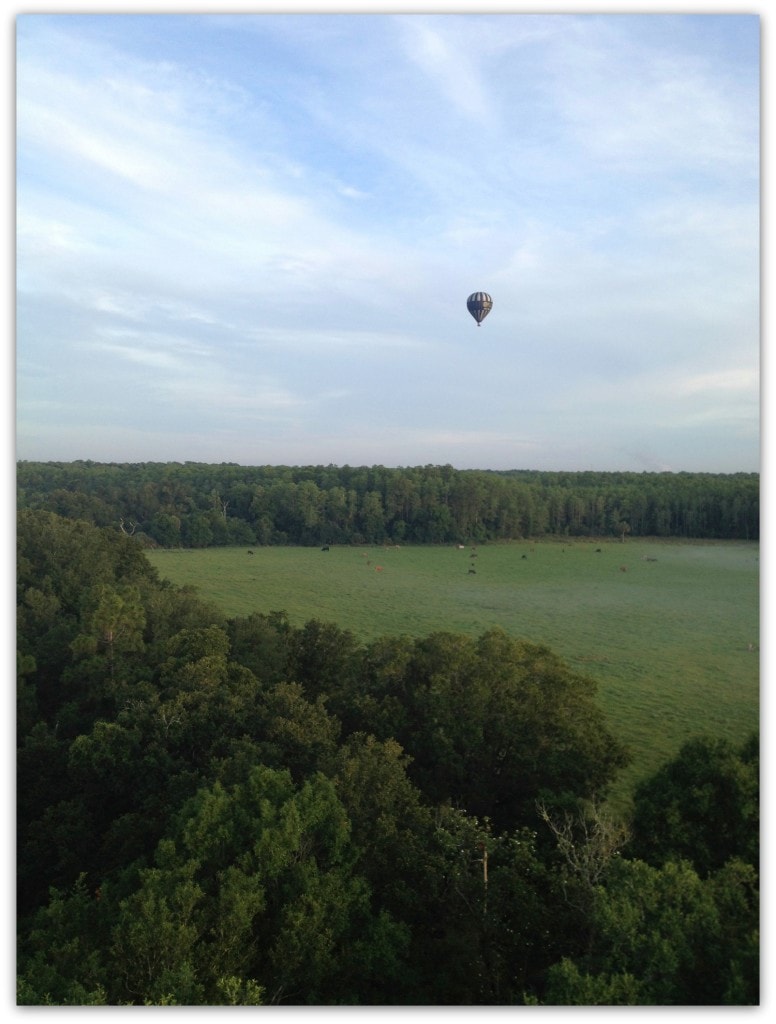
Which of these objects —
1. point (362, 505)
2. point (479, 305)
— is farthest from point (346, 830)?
point (362, 505)

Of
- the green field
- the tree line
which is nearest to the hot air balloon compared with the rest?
the green field

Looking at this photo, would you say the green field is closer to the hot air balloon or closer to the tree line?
the tree line

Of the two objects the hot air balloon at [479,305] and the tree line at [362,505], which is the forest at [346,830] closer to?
the hot air balloon at [479,305]

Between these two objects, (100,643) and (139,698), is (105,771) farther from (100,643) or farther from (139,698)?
(100,643)

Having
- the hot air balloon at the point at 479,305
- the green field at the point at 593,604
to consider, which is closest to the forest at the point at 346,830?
the green field at the point at 593,604

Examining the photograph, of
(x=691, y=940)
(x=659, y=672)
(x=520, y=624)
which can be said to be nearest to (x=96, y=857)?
(x=691, y=940)
